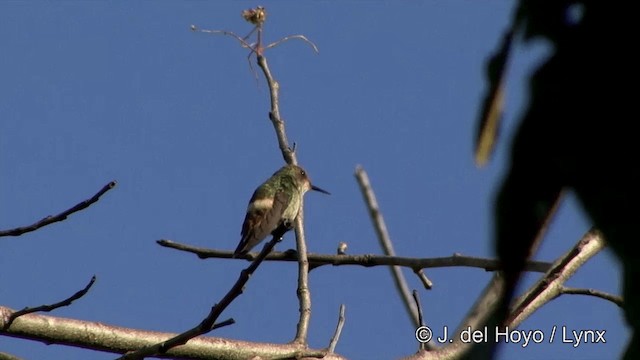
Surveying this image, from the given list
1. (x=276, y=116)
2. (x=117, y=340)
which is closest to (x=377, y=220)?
(x=117, y=340)

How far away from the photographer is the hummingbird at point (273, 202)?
7.53m

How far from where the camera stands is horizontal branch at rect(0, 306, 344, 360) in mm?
3732

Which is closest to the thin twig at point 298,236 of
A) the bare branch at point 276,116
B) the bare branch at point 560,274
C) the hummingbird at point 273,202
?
the bare branch at point 276,116

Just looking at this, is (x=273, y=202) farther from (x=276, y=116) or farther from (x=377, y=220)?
(x=377, y=220)

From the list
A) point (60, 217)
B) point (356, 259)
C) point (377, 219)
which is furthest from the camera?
point (356, 259)

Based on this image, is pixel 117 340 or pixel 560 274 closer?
pixel 560 274

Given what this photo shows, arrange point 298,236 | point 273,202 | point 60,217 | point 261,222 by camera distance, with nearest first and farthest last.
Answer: point 60,217, point 298,236, point 261,222, point 273,202

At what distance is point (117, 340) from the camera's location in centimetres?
383

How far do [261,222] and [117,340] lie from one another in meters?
3.92

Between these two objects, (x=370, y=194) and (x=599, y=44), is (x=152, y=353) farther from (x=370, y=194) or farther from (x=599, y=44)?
(x=599, y=44)

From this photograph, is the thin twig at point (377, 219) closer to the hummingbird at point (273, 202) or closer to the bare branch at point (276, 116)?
the bare branch at point (276, 116)

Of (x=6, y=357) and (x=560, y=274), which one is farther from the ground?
(x=560, y=274)

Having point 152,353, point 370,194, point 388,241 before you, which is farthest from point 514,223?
point 152,353

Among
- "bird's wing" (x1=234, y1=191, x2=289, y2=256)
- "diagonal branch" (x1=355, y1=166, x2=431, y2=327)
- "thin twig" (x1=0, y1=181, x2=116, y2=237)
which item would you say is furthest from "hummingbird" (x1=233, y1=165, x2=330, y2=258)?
"diagonal branch" (x1=355, y1=166, x2=431, y2=327)
